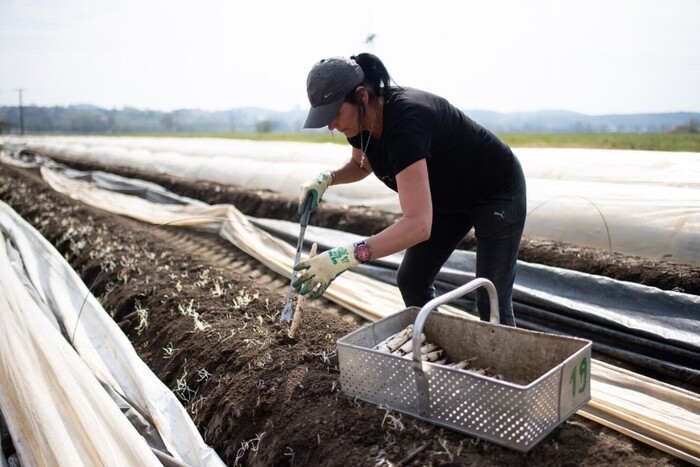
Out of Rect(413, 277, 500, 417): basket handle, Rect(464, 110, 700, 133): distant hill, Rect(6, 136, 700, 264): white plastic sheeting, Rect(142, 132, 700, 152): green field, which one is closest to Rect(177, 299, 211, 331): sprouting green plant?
Rect(413, 277, 500, 417): basket handle

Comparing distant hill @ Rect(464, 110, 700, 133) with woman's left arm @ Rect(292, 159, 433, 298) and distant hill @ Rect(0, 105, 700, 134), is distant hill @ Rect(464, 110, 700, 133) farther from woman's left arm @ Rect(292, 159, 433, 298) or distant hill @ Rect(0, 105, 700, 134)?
woman's left arm @ Rect(292, 159, 433, 298)

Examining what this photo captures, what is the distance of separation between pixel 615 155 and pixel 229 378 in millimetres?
5466

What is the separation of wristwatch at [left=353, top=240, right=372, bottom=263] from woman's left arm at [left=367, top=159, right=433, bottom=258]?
0.11 m

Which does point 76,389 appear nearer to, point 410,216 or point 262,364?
point 262,364

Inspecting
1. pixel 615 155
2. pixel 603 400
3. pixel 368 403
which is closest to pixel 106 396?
pixel 368 403

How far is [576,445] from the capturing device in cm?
213

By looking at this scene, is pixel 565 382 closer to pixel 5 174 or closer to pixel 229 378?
pixel 229 378

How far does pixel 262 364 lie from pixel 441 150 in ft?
4.36

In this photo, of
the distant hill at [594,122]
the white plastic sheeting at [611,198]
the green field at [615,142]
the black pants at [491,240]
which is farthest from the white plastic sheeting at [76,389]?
the green field at [615,142]

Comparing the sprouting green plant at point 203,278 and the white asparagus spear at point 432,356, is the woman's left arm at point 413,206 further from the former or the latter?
the sprouting green plant at point 203,278

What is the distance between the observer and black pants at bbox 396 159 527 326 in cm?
282

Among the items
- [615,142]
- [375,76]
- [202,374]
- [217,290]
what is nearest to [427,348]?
[375,76]

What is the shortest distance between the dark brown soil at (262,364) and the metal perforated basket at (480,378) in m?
0.07

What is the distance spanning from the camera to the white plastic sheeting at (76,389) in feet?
8.88
